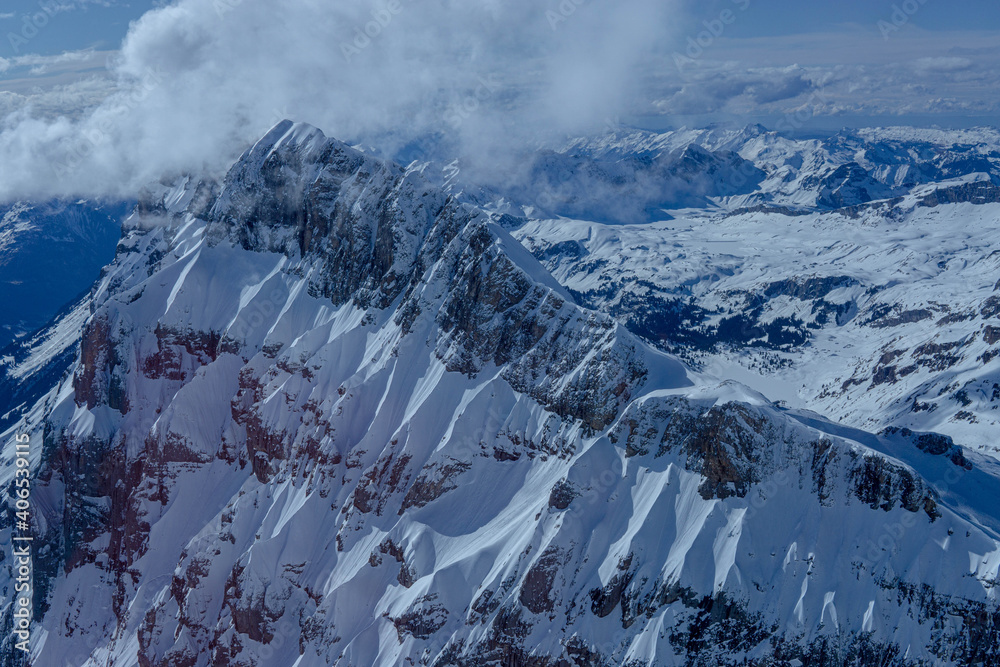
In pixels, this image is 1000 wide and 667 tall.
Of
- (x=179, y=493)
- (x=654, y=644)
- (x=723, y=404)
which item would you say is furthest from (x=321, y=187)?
(x=654, y=644)

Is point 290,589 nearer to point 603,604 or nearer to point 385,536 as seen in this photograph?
point 385,536

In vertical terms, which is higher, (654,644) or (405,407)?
(405,407)

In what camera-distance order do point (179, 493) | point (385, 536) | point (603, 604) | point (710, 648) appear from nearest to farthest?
point (710, 648), point (603, 604), point (385, 536), point (179, 493)

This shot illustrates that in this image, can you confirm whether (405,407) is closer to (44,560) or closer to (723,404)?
(723,404)

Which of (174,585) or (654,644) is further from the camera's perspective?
(174,585)

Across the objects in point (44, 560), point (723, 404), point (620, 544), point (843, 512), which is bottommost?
point (44, 560)

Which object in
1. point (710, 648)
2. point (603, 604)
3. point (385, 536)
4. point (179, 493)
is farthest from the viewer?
point (179, 493)

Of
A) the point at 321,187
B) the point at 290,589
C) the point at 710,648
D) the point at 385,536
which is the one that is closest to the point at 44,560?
the point at 290,589
